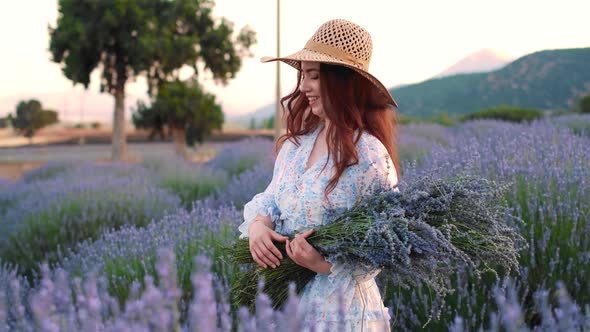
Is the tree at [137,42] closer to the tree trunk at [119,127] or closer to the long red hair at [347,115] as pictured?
the tree trunk at [119,127]

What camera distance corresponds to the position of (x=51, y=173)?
37.4 feet

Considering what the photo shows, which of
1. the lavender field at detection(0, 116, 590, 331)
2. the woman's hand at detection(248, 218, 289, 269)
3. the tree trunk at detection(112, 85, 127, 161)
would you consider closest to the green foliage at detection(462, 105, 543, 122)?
the tree trunk at detection(112, 85, 127, 161)

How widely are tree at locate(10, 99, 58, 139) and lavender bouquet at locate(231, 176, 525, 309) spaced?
41.6m

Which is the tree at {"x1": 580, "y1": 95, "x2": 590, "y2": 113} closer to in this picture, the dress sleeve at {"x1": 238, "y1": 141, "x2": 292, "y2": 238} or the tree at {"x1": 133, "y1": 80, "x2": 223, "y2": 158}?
the tree at {"x1": 133, "y1": 80, "x2": 223, "y2": 158}

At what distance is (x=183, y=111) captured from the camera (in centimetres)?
1958

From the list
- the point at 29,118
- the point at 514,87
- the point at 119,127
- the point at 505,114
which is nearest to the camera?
the point at 119,127

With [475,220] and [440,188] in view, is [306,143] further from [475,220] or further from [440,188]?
[475,220]

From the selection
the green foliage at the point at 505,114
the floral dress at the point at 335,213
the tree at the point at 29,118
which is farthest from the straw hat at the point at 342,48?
the tree at the point at 29,118

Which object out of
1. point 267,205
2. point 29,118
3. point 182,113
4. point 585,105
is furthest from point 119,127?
point 29,118

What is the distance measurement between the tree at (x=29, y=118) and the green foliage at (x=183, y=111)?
21.7 meters

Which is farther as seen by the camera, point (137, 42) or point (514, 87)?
point (514, 87)

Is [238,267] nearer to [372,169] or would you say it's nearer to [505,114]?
[372,169]

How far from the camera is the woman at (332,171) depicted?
6.50ft

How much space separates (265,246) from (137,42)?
50.8 feet
